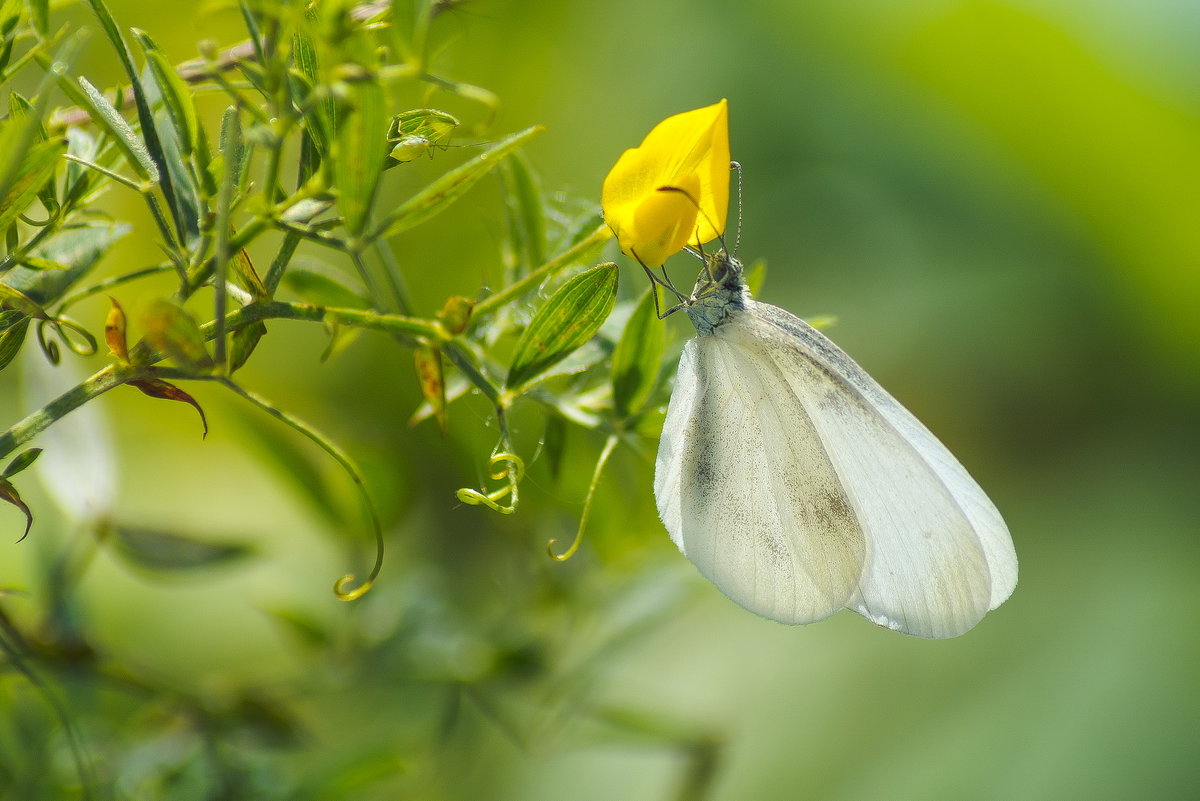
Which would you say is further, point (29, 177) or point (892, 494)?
point (892, 494)

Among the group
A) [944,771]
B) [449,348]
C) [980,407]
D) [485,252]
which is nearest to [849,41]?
[980,407]

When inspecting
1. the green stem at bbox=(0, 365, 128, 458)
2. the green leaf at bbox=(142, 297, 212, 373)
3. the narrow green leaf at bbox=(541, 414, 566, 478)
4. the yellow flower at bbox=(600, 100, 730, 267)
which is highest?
the yellow flower at bbox=(600, 100, 730, 267)

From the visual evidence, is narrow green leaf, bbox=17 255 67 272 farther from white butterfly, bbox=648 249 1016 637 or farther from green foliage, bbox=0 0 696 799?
white butterfly, bbox=648 249 1016 637

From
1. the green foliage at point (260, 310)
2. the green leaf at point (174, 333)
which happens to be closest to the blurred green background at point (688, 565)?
the green foliage at point (260, 310)

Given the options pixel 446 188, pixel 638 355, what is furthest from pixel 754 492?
pixel 446 188

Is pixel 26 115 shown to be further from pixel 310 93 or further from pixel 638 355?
pixel 638 355

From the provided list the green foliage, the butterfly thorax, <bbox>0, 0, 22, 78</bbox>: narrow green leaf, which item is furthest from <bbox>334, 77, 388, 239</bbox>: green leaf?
the butterfly thorax

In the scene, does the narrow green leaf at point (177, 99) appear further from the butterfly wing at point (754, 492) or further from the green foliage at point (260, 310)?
the butterfly wing at point (754, 492)
